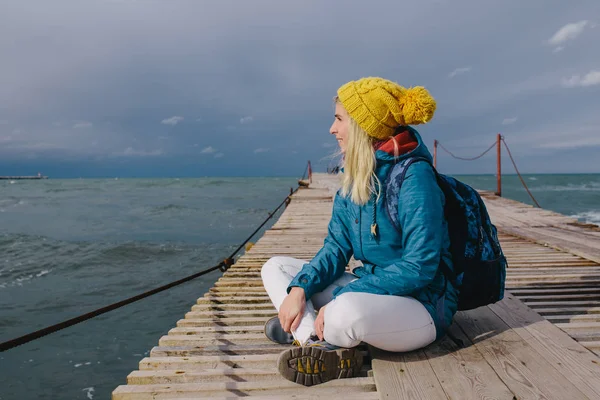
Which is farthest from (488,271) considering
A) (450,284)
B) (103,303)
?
(103,303)

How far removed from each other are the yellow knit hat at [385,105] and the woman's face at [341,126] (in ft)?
0.23

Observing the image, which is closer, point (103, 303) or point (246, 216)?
point (103, 303)

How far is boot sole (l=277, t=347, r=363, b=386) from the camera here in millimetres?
1987

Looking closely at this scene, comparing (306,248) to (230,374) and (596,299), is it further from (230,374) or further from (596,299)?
(230,374)

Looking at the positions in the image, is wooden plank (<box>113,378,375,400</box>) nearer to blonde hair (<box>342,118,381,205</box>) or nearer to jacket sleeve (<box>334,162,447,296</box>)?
jacket sleeve (<box>334,162,447,296</box>)

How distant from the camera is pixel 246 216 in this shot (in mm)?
21297

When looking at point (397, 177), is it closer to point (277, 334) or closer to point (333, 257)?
point (333, 257)

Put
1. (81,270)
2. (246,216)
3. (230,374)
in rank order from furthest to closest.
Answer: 1. (246,216)
2. (81,270)
3. (230,374)

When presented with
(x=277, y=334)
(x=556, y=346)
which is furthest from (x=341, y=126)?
(x=556, y=346)

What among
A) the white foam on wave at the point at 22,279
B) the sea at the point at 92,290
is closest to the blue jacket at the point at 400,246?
the sea at the point at 92,290

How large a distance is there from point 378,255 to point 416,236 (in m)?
0.29

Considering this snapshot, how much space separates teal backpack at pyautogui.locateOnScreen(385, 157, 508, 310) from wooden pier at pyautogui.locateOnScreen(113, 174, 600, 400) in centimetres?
34

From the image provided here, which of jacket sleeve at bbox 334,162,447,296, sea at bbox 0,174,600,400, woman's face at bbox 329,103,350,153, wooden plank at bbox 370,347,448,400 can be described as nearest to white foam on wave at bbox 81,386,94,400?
sea at bbox 0,174,600,400

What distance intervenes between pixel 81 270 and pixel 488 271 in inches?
384
